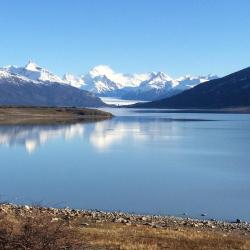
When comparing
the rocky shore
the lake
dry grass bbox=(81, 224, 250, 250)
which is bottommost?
the lake

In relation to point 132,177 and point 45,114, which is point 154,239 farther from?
point 45,114

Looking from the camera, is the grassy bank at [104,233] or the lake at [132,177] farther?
the lake at [132,177]

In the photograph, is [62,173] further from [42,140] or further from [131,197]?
[42,140]

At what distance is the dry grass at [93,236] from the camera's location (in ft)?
39.1

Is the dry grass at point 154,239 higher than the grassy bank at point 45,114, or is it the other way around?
the dry grass at point 154,239

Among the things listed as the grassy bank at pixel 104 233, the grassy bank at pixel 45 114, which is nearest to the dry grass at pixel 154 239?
the grassy bank at pixel 104 233

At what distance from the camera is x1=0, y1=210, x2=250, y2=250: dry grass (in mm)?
11914

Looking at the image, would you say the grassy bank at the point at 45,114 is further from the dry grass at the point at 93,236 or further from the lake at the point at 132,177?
the dry grass at the point at 93,236

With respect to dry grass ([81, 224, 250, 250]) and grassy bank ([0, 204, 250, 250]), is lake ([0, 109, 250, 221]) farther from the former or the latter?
dry grass ([81, 224, 250, 250])

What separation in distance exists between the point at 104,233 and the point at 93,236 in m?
1.01

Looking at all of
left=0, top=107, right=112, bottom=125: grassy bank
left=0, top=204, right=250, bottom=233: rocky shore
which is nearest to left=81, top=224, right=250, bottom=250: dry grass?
left=0, top=204, right=250, bottom=233: rocky shore

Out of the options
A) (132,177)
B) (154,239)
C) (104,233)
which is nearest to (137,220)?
(104,233)

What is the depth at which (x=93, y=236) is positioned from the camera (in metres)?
19.9

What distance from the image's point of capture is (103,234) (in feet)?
67.3
